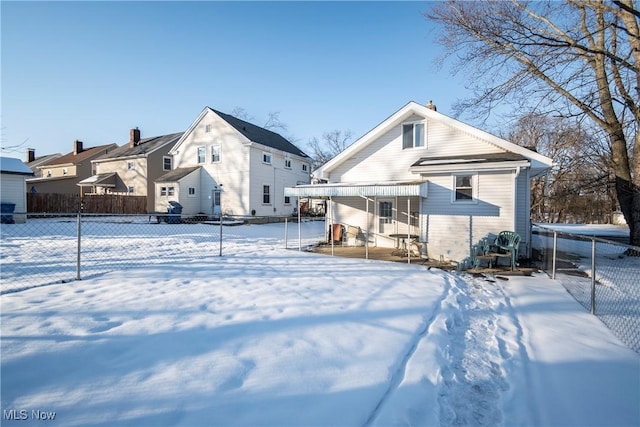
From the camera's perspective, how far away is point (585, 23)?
10.6 m

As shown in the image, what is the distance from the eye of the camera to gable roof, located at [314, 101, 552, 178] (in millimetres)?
10475

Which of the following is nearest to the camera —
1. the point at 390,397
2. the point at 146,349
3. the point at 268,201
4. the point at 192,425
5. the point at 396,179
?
the point at 192,425

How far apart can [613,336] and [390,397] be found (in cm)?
395

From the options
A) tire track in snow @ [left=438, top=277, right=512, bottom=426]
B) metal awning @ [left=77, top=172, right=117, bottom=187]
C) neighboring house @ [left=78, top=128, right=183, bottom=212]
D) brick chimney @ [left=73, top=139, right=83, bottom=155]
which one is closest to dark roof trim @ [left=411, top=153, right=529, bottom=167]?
tire track in snow @ [left=438, top=277, right=512, bottom=426]

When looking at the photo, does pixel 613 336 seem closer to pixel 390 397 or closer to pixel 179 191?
pixel 390 397

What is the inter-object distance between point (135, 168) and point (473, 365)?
33680mm

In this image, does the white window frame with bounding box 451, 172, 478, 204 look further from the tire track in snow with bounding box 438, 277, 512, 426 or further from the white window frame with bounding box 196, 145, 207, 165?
the white window frame with bounding box 196, 145, 207, 165

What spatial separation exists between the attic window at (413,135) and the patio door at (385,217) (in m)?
2.56

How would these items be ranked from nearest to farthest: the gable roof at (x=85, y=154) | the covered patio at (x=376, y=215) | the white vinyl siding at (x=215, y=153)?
the covered patio at (x=376, y=215), the white vinyl siding at (x=215, y=153), the gable roof at (x=85, y=154)

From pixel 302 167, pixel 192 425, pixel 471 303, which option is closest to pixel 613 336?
pixel 471 303

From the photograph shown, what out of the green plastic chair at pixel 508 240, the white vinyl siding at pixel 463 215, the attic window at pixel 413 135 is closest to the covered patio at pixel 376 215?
the white vinyl siding at pixel 463 215

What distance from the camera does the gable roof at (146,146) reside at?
29.8 meters
